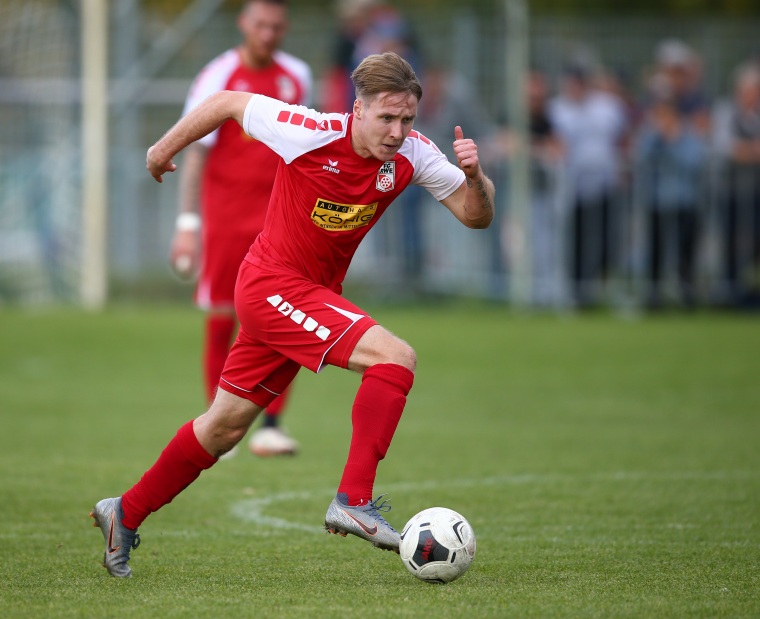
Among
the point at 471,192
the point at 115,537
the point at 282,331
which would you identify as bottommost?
the point at 115,537

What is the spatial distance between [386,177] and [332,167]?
228 mm

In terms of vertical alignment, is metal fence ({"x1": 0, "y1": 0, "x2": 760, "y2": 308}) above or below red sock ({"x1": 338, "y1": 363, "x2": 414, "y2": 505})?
above

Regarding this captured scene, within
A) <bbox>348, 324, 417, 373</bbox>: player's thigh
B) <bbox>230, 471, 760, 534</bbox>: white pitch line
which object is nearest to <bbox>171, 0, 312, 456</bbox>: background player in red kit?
<bbox>230, 471, 760, 534</bbox>: white pitch line

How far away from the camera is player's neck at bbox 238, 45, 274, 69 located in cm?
850

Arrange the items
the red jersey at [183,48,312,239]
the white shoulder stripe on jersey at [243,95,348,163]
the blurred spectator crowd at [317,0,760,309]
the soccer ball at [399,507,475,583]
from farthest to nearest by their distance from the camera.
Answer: the blurred spectator crowd at [317,0,760,309] < the red jersey at [183,48,312,239] < the white shoulder stripe on jersey at [243,95,348,163] < the soccer ball at [399,507,475,583]

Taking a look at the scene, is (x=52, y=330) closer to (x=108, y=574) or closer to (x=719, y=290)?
(x=719, y=290)

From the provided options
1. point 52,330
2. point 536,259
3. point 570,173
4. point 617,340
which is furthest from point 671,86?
point 52,330

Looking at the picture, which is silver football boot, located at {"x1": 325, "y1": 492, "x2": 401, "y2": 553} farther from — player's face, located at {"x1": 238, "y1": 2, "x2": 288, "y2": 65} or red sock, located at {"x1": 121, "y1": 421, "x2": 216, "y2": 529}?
player's face, located at {"x1": 238, "y1": 2, "x2": 288, "y2": 65}

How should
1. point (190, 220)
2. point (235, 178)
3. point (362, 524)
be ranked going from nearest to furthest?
point (362, 524) < point (190, 220) < point (235, 178)

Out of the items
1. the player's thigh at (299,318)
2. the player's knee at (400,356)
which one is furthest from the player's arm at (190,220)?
the player's knee at (400,356)

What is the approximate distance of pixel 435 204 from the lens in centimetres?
1658

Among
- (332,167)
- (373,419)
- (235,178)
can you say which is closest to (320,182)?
(332,167)

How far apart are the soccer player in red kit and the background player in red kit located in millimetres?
2897

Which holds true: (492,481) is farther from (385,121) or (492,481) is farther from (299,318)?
(385,121)
